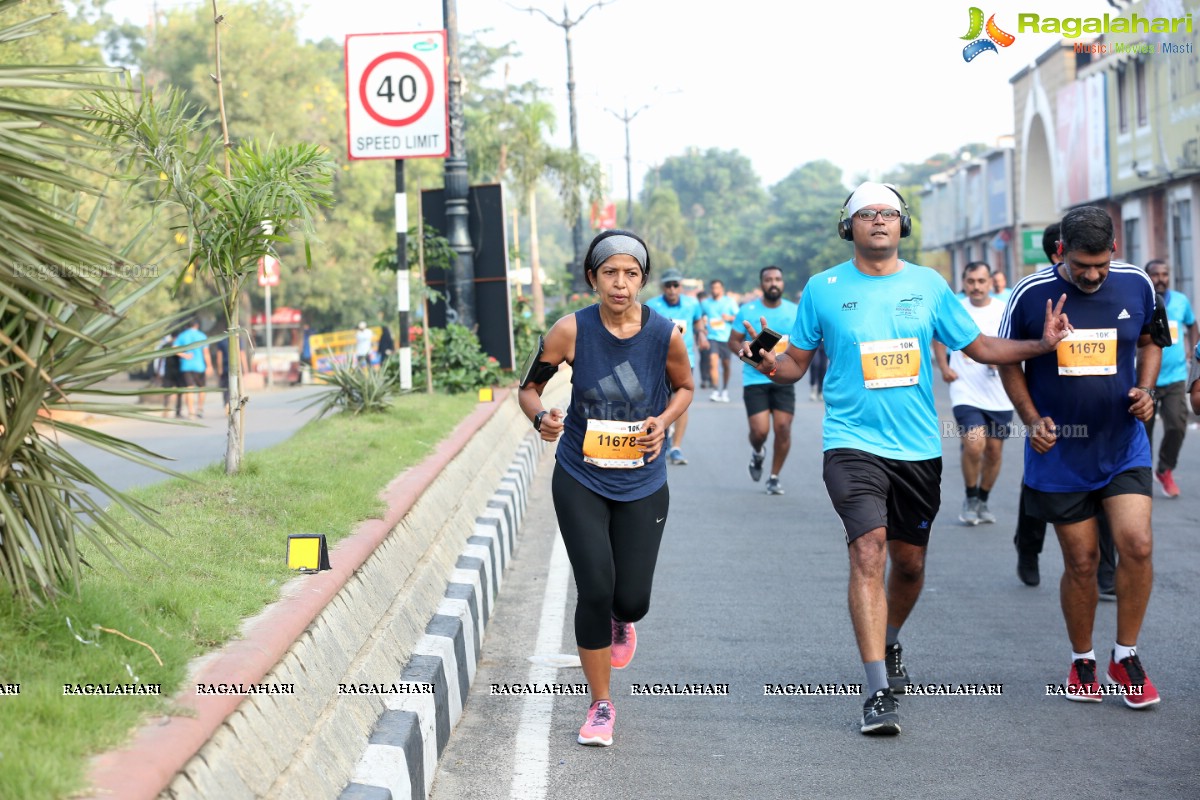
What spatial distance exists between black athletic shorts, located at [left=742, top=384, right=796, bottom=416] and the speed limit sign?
364 cm

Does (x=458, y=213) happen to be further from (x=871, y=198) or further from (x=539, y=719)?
(x=539, y=719)

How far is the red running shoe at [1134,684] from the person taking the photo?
6152mm

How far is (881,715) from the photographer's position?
19.1ft

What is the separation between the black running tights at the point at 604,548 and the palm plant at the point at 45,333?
1.72m

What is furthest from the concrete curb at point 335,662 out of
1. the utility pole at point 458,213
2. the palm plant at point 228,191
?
the utility pole at point 458,213

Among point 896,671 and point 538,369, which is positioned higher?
point 538,369

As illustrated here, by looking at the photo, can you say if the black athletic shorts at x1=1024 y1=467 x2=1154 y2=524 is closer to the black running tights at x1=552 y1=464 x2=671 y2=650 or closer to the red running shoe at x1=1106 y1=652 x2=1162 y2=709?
the red running shoe at x1=1106 y1=652 x2=1162 y2=709

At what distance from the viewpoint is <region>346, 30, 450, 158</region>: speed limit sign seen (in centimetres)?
1439

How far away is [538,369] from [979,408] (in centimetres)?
601

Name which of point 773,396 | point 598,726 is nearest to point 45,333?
point 598,726

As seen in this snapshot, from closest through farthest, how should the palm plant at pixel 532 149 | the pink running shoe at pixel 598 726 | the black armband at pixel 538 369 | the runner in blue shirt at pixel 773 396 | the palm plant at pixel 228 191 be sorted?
the pink running shoe at pixel 598 726 < the black armband at pixel 538 369 < the palm plant at pixel 228 191 < the runner in blue shirt at pixel 773 396 < the palm plant at pixel 532 149

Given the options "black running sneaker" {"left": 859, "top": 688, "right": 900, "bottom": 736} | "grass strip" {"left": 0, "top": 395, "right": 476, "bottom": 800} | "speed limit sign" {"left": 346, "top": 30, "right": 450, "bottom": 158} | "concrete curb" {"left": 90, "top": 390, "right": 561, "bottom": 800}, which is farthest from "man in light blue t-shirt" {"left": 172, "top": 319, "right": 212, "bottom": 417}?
"black running sneaker" {"left": 859, "top": 688, "right": 900, "bottom": 736}

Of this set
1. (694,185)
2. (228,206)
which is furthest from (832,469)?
(694,185)

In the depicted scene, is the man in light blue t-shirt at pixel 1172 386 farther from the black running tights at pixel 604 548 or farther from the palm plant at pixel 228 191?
the black running tights at pixel 604 548
